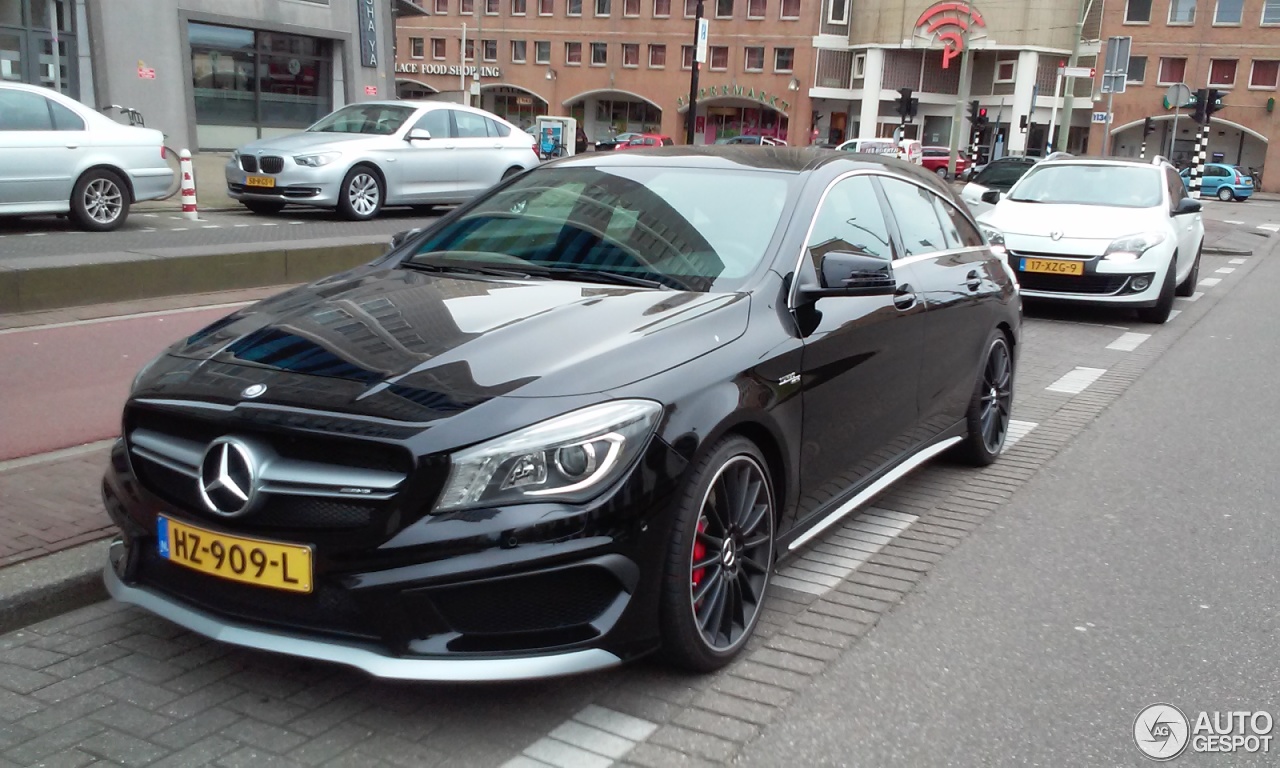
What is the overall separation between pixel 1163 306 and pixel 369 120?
10.7 meters

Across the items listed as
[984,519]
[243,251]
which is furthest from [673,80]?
[984,519]

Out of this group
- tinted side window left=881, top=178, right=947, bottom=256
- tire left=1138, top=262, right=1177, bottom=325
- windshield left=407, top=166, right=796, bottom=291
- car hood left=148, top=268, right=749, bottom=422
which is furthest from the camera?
tire left=1138, top=262, right=1177, bottom=325

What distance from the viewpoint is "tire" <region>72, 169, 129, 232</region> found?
12.8m

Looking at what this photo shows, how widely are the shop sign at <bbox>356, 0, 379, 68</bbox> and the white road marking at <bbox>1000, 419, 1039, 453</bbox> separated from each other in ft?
88.8

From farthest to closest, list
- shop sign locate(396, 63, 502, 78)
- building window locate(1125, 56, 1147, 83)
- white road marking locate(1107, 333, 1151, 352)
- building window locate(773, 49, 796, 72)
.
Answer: shop sign locate(396, 63, 502, 78), building window locate(773, 49, 796, 72), building window locate(1125, 56, 1147, 83), white road marking locate(1107, 333, 1151, 352)

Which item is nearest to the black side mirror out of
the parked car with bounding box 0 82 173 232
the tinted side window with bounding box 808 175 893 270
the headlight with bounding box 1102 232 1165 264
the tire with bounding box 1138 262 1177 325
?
the tire with bounding box 1138 262 1177 325

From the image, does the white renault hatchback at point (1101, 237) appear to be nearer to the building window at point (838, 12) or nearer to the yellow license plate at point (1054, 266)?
the yellow license plate at point (1054, 266)

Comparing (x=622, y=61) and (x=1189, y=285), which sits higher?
(x=622, y=61)

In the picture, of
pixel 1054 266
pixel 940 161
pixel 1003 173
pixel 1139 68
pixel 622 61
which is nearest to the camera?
pixel 1054 266

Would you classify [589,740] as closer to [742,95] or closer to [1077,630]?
[1077,630]

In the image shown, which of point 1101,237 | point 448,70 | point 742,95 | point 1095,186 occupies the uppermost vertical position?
point 448,70

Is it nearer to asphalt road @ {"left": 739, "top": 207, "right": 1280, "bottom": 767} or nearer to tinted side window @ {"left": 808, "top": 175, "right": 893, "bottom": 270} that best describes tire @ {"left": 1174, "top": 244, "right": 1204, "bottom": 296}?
asphalt road @ {"left": 739, "top": 207, "right": 1280, "bottom": 767}

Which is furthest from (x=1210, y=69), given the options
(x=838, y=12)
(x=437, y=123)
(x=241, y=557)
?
(x=241, y=557)

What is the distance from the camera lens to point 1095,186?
12242 mm
